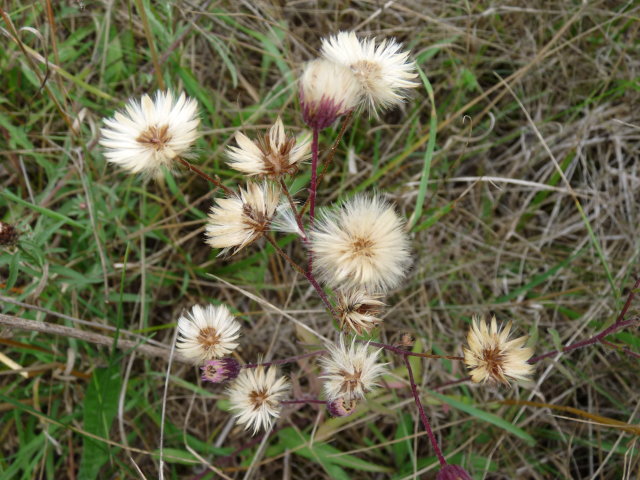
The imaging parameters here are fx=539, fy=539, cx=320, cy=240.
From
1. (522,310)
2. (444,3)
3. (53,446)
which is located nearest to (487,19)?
(444,3)

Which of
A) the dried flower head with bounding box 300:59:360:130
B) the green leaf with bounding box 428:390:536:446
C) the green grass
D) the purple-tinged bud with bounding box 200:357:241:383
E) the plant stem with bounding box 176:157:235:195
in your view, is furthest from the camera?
the green grass

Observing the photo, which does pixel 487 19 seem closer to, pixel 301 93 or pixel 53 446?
pixel 301 93

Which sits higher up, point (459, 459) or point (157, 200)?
point (157, 200)

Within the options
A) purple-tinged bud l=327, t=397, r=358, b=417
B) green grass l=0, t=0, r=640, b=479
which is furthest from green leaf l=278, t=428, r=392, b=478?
purple-tinged bud l=327, t=397, r=358, b=417

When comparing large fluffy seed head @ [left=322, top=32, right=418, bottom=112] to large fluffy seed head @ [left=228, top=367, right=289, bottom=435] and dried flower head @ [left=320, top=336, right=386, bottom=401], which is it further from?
large fluffy seed head @ [left=228, top=367, right=289, bottom=435]

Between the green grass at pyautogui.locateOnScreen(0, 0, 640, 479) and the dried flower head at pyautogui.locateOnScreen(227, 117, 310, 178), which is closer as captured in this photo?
the dried flower head at pyautogui.locateOnScreen(227, 117, 310, 178)

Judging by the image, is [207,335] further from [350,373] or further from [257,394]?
[350,373]

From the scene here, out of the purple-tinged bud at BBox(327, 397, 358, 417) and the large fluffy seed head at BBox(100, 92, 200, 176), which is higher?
the large fluffy seed head at BBox(100, 92, 200, 176)


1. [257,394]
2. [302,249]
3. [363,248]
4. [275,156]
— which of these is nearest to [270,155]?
[275,156]
